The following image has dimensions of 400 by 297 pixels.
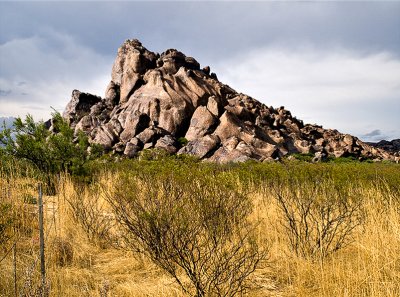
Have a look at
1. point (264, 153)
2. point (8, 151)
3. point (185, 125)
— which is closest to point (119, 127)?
point (185, 125)

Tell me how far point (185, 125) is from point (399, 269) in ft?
153

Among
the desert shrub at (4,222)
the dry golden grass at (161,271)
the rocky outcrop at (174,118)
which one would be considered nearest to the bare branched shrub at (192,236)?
the dry golden grass at (161,271)

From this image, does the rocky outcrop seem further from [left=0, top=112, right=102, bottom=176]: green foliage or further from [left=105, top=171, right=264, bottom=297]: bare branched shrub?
[left=105, top=171, right=264, bottom=297]: bare branched shrub

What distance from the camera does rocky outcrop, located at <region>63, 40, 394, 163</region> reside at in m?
44.8

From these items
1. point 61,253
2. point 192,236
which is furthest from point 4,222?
point 192,236

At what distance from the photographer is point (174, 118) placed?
162 feet

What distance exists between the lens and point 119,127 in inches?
1891

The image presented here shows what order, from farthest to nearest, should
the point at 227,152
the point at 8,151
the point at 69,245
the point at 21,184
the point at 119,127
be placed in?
the point at 119,127
the point at 227,152
the point at 8,151
the point at 21,184
the point at 69,245

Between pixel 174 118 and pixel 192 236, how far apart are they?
4594cm

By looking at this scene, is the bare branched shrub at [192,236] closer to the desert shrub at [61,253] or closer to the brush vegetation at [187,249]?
the brush vegetation at [187,249]

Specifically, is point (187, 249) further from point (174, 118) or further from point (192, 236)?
point (174, 118)

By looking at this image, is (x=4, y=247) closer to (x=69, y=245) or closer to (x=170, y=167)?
(x=69, y=245)

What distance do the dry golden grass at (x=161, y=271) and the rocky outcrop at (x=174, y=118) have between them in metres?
33.6

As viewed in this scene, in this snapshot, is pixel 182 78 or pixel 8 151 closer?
pixel 8 151
